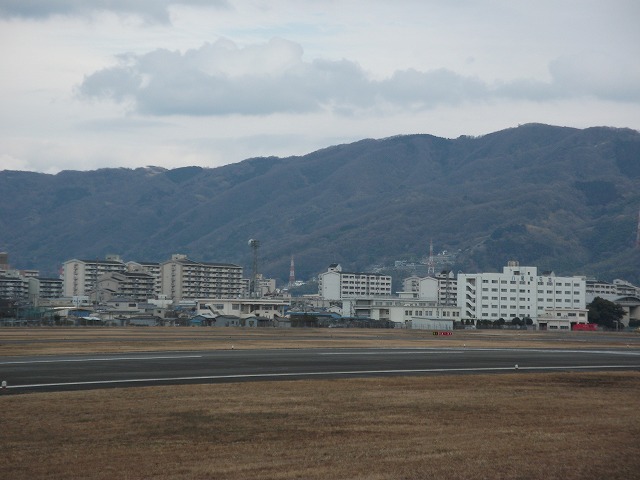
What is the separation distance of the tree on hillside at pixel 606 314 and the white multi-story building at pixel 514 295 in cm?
1010

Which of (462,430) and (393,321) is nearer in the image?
(462,430)

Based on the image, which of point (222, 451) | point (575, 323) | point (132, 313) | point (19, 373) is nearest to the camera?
point (222, 451)

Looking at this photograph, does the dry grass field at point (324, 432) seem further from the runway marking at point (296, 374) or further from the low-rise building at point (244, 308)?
the low-rise building at point (244, 308)

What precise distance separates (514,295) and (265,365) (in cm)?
11835

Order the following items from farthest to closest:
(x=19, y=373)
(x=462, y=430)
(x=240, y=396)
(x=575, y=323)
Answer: (x=575, y=323) → (x=19, y=373) → (x=240, y=396) → (x=462, y=430)

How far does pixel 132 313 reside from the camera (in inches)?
5851

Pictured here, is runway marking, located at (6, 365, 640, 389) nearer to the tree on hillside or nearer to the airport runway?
the airport runway

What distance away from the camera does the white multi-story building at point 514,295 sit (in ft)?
504

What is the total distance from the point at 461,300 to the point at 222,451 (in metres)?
138

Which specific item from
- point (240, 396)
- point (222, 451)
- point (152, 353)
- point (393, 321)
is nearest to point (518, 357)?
point (152, 353)

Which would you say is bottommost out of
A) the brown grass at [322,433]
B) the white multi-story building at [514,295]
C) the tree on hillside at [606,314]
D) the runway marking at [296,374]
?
the brown grass at [322,433]

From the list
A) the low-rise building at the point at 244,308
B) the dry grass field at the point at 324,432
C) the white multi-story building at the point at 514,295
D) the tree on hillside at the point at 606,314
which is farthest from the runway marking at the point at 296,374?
the white multi-story building at the point at 514,295

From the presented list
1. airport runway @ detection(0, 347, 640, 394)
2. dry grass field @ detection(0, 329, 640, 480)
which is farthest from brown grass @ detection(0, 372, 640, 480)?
airport runway @ detection(0, 347, 640, 394)

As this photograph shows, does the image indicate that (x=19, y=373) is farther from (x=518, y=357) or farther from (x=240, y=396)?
(x=518, y=357)
